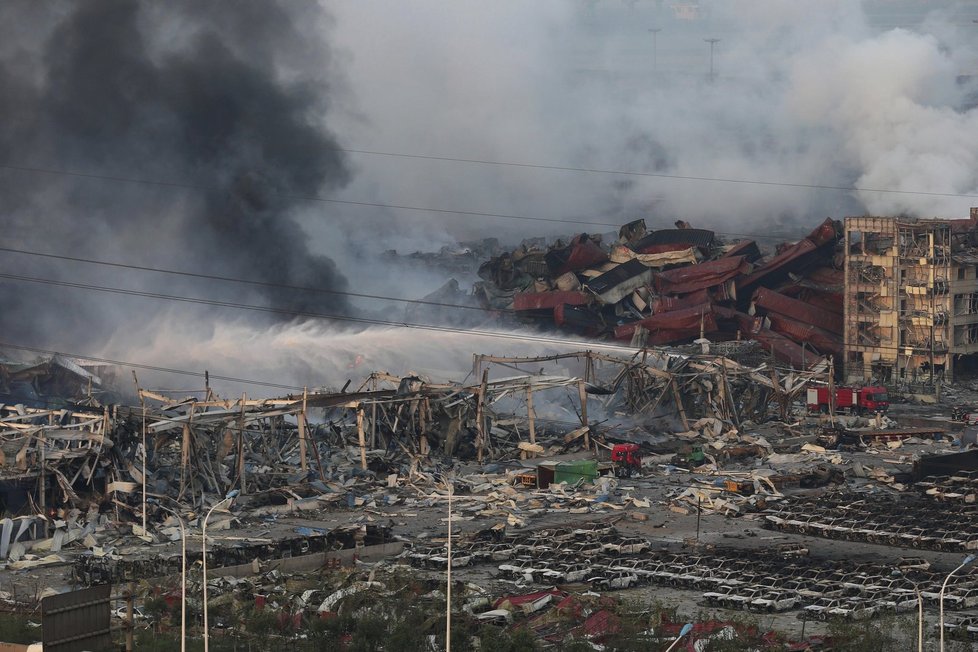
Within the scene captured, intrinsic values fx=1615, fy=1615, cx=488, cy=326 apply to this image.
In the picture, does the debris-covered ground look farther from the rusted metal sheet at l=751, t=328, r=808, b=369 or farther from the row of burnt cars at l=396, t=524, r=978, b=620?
the rusted metal sheet at l=751, t=328, r=808, b=369

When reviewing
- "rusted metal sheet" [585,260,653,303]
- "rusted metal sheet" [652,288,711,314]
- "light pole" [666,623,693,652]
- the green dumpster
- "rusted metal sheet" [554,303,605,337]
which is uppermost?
"rusted metal sheet" [585,260,653,303]

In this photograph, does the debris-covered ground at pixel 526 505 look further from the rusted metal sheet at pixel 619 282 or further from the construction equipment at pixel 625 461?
the rusted metal sheet at pixel 619 282

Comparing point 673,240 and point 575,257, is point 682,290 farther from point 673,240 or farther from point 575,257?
point 673,240

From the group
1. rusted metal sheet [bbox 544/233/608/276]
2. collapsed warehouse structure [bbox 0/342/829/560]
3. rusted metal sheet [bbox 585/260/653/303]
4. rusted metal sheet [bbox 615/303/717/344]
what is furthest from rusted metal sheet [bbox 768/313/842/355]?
rusted metal sheet [bbox 544/233/608/276]

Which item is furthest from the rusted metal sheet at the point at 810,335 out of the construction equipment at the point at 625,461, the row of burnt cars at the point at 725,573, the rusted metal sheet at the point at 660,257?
the row of burnt cars at the point at 725,573

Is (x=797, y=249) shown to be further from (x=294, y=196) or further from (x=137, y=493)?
(x=137, y=493)

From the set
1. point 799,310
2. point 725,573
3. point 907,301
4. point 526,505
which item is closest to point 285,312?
point 799,310

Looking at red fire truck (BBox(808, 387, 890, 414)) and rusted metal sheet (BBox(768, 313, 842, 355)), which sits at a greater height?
rusted metal sheet (BBox(768, 313, 842, 355))
